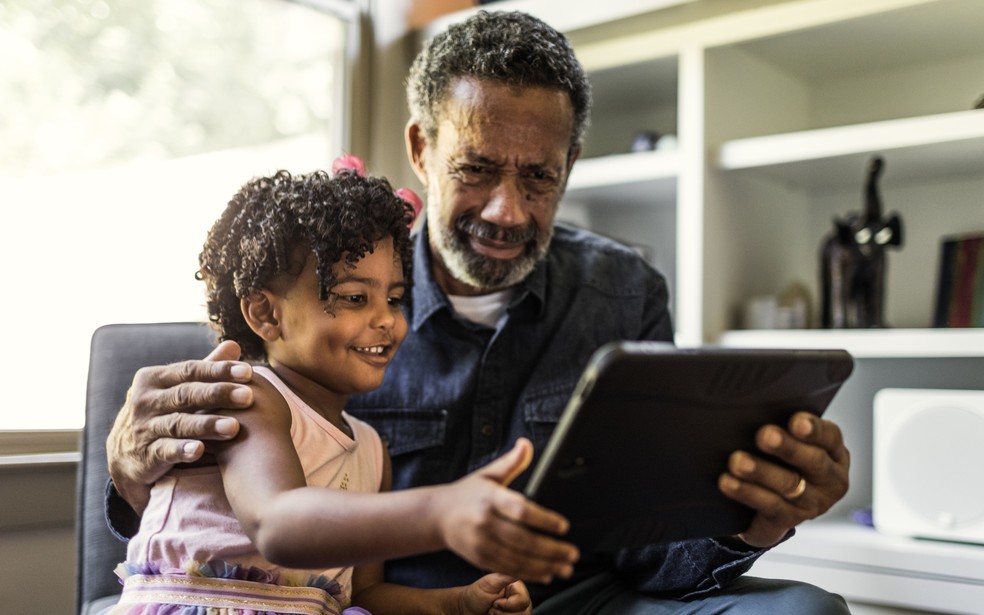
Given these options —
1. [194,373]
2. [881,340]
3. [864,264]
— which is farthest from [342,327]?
[864,264]

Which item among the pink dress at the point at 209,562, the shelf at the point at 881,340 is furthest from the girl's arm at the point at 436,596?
the shelf at the point at 881,340

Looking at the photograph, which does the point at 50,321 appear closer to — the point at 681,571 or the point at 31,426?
the point at 31,426

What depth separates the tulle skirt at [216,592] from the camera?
882 mm

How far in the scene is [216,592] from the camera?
885 millimetres

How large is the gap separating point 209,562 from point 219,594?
1.3 inches

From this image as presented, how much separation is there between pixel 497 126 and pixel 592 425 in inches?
26.9

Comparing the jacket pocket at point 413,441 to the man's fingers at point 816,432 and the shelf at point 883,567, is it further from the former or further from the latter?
the shelf at point 883,567

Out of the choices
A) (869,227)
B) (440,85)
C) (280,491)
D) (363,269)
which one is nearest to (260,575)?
(280,491)

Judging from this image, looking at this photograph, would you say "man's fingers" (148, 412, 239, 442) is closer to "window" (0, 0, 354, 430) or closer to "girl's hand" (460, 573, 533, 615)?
"girl's hand" (460, 573, 533, 615)

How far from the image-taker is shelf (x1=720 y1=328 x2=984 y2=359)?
1.70m

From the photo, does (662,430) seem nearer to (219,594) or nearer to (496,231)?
(219,594)

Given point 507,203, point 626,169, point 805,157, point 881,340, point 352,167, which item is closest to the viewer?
point 352,167

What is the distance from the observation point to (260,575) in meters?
0.90

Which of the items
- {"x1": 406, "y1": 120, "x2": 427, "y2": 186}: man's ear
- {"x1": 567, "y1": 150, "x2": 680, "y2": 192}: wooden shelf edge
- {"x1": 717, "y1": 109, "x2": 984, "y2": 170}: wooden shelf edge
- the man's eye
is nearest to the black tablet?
the man's eye
